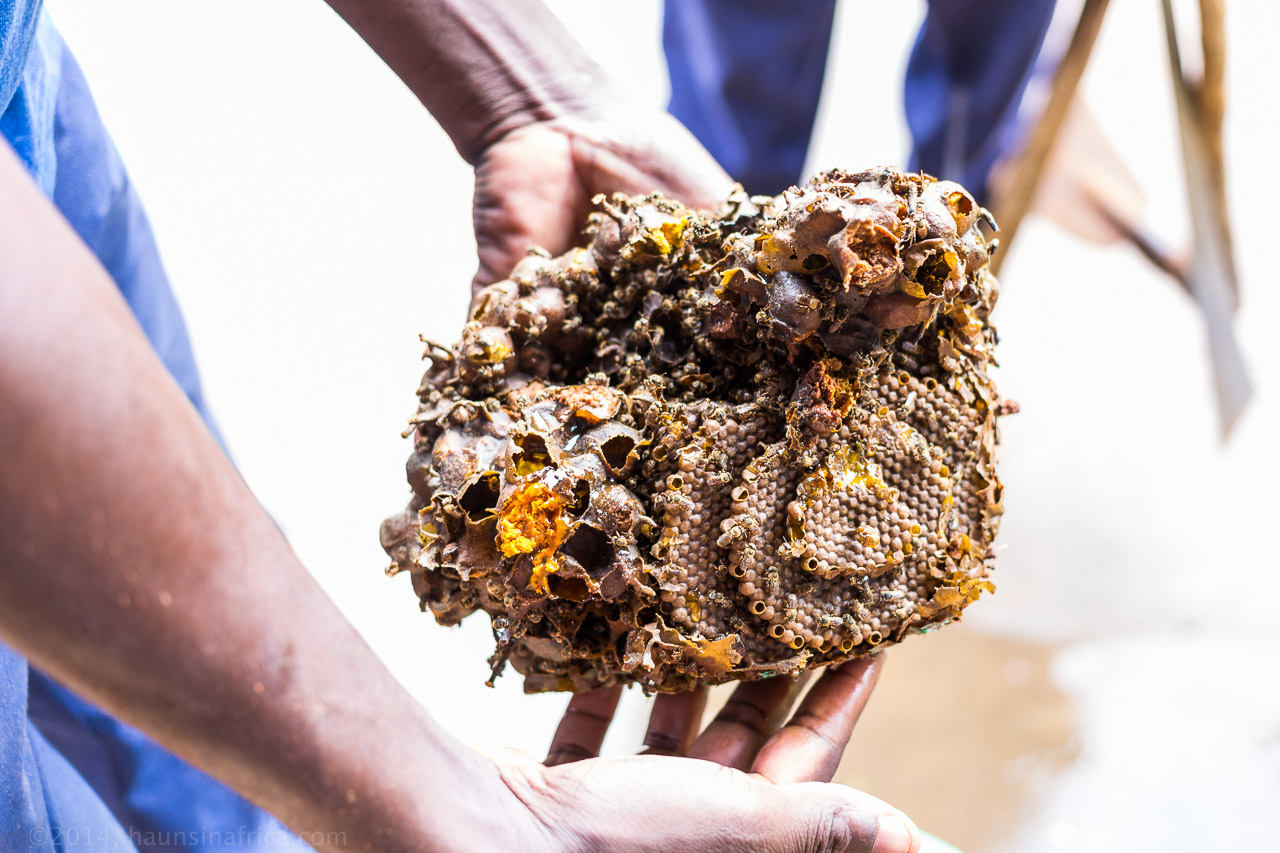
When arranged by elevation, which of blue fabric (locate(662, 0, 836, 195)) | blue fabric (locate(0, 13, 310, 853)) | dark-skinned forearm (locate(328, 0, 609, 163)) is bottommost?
blue fabric (locate(0, 13, 310, 853))

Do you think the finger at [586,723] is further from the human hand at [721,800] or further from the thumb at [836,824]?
the thumb at [836,824]

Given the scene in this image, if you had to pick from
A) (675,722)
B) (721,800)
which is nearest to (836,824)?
(721,800)

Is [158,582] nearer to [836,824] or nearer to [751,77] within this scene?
[836,824]

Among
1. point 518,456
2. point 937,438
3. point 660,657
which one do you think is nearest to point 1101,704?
point 937,438

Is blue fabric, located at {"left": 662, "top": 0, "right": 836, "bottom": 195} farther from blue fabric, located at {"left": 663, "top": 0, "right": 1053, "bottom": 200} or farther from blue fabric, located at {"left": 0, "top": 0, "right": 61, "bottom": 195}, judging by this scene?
blue fabric, located at {"left": 0, "top": 0, "right": 61, "bottom": 195}

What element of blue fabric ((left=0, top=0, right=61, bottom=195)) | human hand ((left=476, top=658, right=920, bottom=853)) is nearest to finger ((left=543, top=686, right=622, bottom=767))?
human hand ((left=476, top=658, right=920, bottom=853))

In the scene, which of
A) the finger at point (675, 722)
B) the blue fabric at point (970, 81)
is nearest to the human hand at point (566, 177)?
the finger at point (675, 722)
